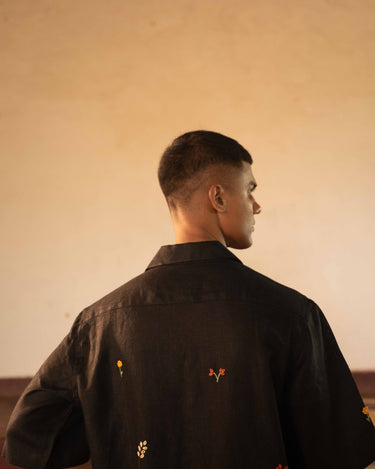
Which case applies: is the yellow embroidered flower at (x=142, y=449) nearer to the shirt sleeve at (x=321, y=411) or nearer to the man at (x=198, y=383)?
the man at (x=198, y=383)

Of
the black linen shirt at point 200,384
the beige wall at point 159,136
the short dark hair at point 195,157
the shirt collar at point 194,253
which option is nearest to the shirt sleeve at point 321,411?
the black linen shirt at point 200,384

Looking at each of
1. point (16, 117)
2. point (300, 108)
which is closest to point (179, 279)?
point (300, 108)

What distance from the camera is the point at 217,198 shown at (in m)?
0.79

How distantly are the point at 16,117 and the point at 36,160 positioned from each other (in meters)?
0.22

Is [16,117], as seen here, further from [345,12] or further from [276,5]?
[345,12]

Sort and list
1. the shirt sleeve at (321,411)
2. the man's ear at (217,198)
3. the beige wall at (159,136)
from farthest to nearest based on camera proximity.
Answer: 1. the beige wall at (159,136)
2. the man's ear at (217,198)
3. the shirt sleeve at (321,411)

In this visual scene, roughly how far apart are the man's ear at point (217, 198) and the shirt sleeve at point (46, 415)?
0.30 meters

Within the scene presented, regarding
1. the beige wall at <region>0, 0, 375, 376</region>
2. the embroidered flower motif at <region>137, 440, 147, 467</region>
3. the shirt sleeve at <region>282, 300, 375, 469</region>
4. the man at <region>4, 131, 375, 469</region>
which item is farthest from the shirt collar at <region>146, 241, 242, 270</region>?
the beige wall at <region>0, 0, 375, 376</region>

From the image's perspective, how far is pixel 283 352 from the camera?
2.26ft

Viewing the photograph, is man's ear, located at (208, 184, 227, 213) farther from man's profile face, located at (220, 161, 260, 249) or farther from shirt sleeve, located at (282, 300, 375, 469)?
shirt sleeve, located at (282, 300, 375, 469)

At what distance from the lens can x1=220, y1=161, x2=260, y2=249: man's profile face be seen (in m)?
0.80

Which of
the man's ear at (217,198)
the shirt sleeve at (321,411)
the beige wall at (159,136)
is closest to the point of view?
the shirt sleeve at (321,411)

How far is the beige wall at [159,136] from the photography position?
79.5 inches

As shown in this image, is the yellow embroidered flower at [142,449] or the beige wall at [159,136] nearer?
the yellow embroidered flower at [142,449]
